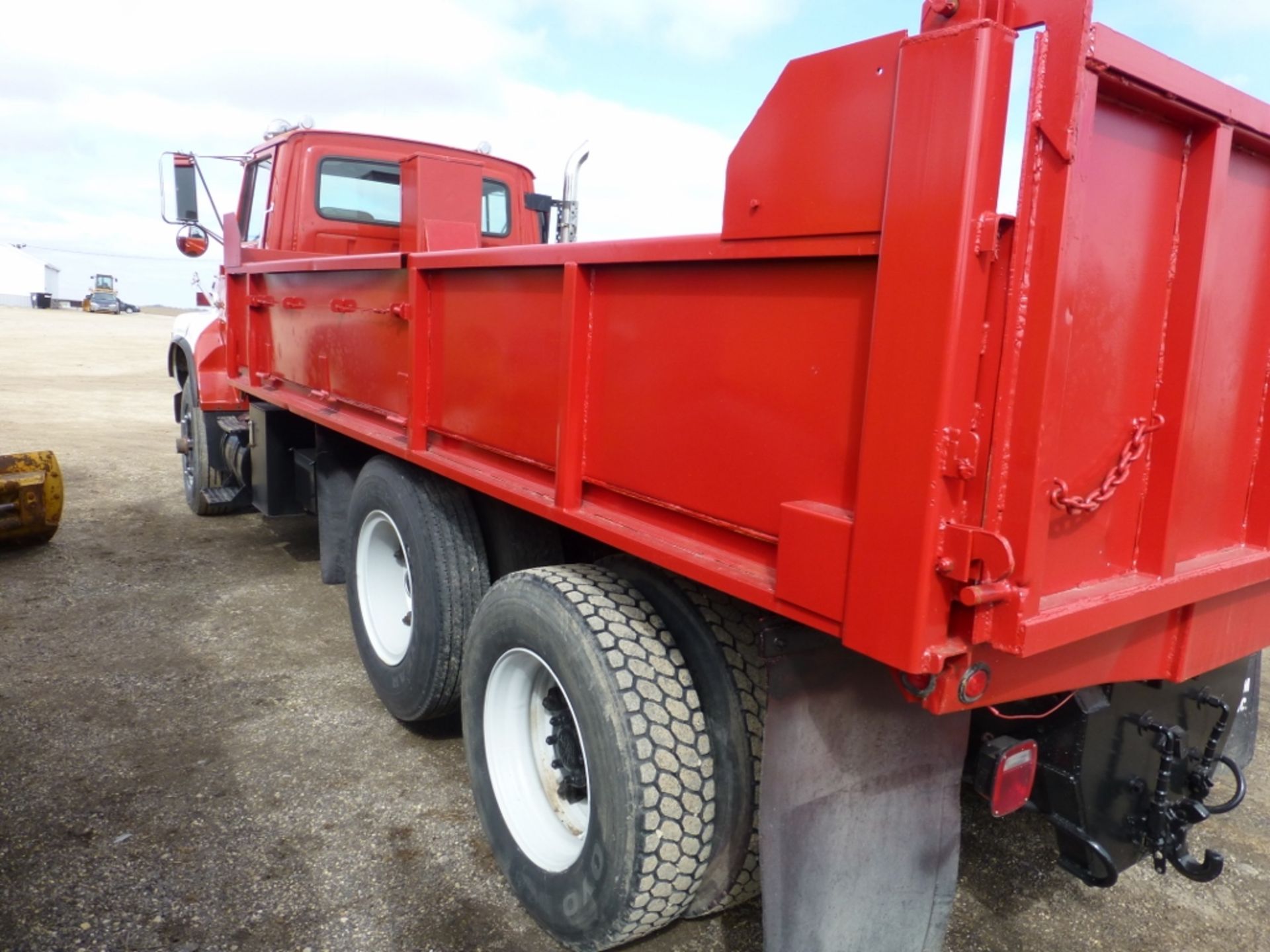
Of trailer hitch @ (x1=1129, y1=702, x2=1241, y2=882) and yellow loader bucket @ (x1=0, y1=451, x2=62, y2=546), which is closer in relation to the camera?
trailer hitch @ (x1=1129, y1=702, x2=1241, y2=882)

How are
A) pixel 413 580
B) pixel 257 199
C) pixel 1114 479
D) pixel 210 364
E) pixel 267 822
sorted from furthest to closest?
pixel 210 364 < pixel 257 199 < pixel 413 580 < pixel 267 822 < pixel 1114 479

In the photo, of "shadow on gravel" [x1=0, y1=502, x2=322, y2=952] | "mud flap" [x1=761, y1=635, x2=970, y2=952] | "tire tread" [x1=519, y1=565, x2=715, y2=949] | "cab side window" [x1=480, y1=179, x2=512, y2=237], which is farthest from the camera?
"cab side window" [x1=480, y1=179, x2=512, y2=237]

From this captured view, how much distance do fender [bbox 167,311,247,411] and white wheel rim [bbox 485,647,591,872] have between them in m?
3.97

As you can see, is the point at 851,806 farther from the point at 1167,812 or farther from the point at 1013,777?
the point at 1167,812

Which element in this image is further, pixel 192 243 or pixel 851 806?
pixel 192 243

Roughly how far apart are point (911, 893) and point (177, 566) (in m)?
4.79

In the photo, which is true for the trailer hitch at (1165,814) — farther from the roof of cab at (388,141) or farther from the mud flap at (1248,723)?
the roof of cab at (388,141)

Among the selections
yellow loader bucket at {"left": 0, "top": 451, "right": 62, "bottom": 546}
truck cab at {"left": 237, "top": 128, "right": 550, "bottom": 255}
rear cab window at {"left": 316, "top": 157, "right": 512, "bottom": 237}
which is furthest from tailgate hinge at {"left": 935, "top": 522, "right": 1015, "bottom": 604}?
yellow loader bucket at {"left": 0, "top": 451, "right": 62, "bottom": 546}

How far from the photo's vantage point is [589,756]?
7.16ft

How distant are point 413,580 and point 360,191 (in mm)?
3020

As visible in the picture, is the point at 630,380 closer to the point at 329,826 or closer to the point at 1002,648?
the point at 1002,648

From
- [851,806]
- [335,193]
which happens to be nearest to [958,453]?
[851,806]

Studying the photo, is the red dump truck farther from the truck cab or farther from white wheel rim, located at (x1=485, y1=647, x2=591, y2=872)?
the truck cab

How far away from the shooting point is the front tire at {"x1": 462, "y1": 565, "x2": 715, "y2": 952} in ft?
6.91
